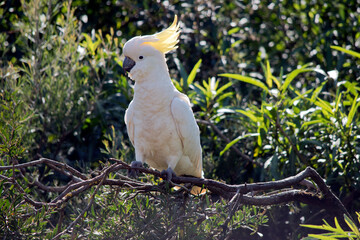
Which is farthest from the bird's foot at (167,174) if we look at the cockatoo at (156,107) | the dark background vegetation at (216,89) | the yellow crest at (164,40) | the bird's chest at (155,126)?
the yellow crest at (164,40)

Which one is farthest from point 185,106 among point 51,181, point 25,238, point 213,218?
point 51,181

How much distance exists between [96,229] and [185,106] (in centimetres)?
84

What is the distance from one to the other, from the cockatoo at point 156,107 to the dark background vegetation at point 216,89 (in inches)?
13.0

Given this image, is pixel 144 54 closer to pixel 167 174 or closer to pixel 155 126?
pixel 155 126

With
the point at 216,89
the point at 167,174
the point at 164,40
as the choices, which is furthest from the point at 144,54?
the point at 216,89

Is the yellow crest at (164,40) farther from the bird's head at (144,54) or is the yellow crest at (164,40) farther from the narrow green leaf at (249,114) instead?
the narrow green leaf at (249,114)

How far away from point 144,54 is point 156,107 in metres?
0.28

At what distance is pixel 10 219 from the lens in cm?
180

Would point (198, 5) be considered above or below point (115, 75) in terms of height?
above

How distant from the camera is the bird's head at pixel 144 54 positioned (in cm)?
235

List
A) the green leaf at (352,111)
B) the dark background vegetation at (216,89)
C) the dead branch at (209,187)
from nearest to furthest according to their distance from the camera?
the dead branch at (209,187)
the green leaf at (352,111)
the dark background vegetation at (216,89)

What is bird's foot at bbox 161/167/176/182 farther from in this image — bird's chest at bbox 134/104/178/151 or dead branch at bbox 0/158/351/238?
bird's chest at bbox 134/104/178/151

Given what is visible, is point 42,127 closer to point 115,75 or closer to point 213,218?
point 115,75

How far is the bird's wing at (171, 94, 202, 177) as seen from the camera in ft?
7.89
